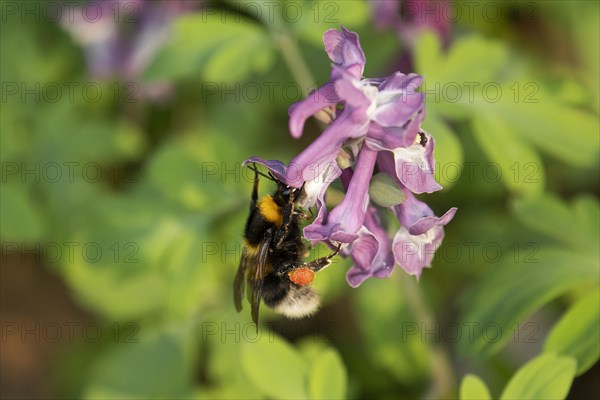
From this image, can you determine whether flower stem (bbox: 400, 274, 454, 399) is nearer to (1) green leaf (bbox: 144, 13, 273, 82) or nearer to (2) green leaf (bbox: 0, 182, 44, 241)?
(1) green leaf (bbox: 144, 13, 273, 82)

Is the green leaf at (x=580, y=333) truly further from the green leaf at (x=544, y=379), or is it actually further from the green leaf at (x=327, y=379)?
the green leaf at (x=327, y=379)

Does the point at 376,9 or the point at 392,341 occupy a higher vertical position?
the point at 376,9

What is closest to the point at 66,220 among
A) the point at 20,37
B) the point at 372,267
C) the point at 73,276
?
the point at 73,276

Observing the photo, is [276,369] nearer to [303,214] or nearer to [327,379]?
[327,379]

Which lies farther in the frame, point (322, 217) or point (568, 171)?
point (568, 171)

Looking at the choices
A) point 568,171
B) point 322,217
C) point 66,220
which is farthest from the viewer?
point 568,171

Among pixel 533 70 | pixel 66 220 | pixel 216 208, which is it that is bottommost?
pixel 66 220

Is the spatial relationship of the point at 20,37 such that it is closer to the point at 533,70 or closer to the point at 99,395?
the point at 99,395
